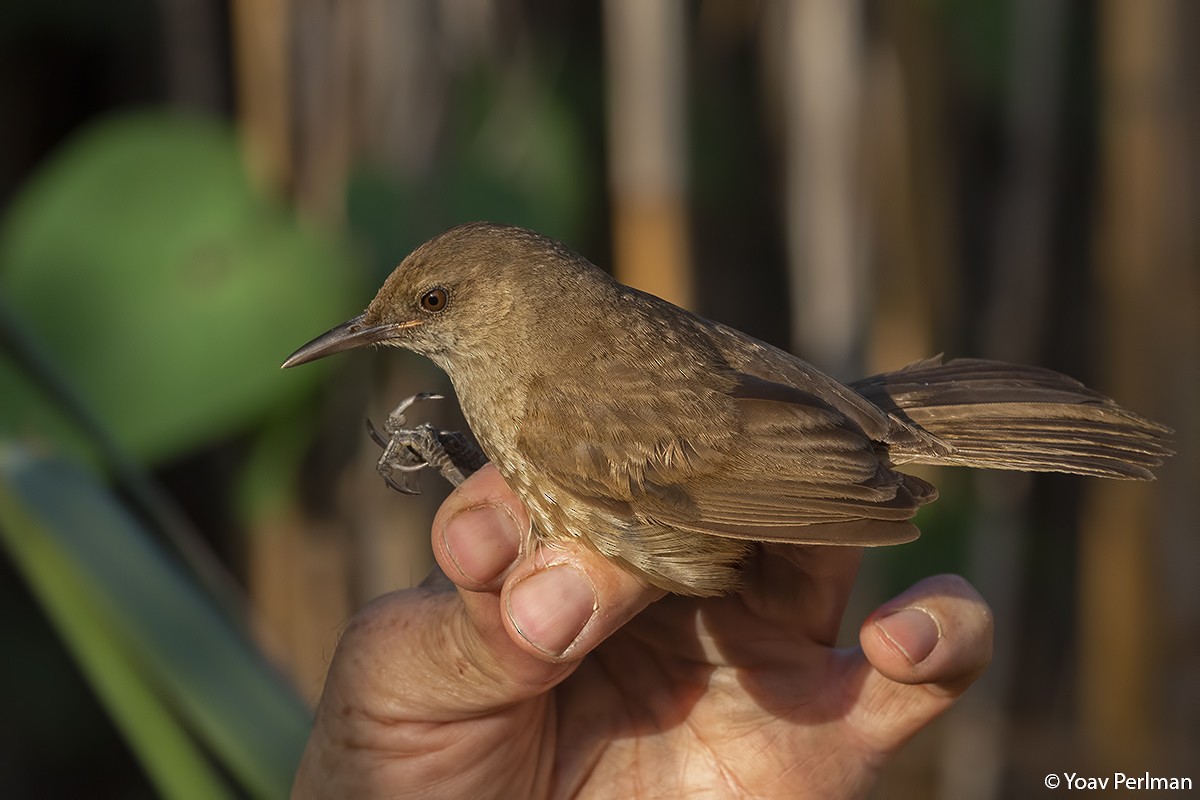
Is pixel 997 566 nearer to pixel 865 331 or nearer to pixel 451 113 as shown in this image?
pixel 865 331

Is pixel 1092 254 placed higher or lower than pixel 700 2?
lower

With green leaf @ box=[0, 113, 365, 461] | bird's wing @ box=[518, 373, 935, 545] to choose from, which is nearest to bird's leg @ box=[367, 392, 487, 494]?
bird's wing @ box=[518, 373, 935, 545]

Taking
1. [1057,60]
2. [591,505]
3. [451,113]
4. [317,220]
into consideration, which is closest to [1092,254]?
[1057,60]

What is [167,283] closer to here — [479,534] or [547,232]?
[547,232]

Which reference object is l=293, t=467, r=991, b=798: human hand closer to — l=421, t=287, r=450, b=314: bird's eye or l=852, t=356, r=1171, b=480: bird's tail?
l=852, t=356, r=1171, b=480: bird's tail

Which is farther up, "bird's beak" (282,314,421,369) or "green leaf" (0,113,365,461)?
"bird's beak" (282,314,421,369)

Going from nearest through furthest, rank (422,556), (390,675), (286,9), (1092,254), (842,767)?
(390,675) < (842,767) < (286,9) < (422,556) < (1092,254)

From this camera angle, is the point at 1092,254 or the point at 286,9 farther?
the point at 1092,254
